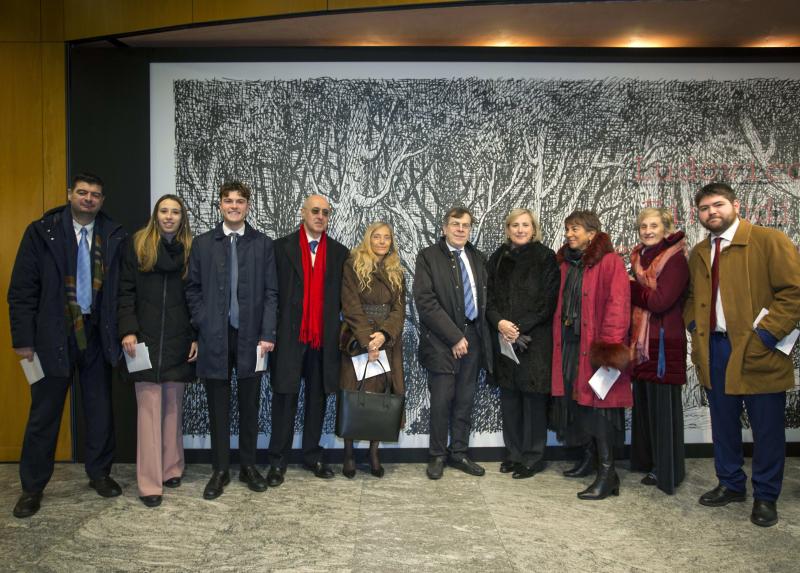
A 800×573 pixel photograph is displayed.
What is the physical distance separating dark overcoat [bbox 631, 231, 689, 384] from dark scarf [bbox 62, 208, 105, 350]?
3.22 m

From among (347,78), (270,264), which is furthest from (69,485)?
(347,78)

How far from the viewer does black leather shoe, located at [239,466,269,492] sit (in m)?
3.37

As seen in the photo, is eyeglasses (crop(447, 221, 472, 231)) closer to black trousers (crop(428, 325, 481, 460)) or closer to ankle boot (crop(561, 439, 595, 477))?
black trousers (crop(428, 325, 481, 460))

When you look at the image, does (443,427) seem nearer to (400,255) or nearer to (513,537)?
(513,537)

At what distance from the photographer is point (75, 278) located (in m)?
3.14

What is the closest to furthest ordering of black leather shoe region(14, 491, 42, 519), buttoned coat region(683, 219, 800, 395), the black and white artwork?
buttoned coat region(683, 219, 800, 395) < black leather shoe region(14, 491, 42, 519) < the black and white artwork

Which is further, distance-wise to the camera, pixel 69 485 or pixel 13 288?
pixel 69 485

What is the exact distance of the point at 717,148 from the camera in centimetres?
411

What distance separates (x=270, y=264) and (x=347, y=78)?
158 centimetres

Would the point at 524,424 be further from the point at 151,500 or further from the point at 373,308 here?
the point at 151,500

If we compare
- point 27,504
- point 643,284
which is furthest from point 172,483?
point 643,284

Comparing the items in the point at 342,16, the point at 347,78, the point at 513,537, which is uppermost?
the point at 342,16

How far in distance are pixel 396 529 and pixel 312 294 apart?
1.50 m

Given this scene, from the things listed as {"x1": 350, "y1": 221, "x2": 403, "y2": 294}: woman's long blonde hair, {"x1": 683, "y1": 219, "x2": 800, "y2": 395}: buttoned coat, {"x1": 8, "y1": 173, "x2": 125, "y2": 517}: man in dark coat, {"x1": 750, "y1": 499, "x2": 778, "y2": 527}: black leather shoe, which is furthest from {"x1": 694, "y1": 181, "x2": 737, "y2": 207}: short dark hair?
{"x1": 8, "y1": 173, "x2": 125, "y2": 517}: man in dark coat
